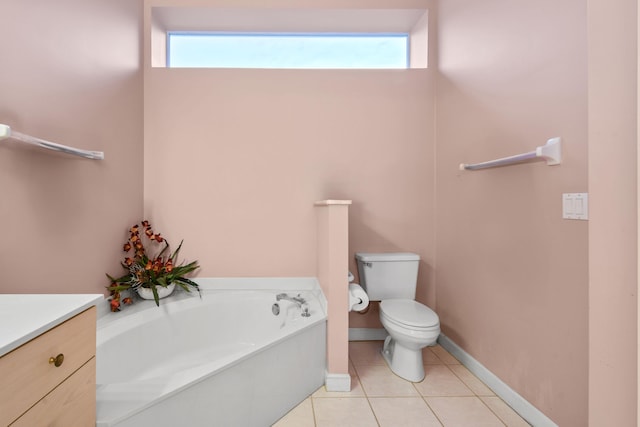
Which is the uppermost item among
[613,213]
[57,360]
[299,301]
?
[613,213]

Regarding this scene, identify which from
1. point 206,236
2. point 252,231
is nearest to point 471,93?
point 252,231

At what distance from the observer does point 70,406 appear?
2.83 feet

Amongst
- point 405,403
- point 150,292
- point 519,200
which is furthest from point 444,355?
point 150,292

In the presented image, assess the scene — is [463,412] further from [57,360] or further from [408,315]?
[57,360]

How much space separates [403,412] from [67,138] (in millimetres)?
2288

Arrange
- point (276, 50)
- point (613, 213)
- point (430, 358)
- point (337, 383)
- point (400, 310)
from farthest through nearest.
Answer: point (276, 50) → point (430, 358) → point (400, 310) → point (337, 383) → point (613, 213)

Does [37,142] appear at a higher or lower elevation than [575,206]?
higher

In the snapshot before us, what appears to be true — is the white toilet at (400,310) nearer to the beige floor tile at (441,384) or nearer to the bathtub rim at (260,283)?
the beige floor tile at (441,384)

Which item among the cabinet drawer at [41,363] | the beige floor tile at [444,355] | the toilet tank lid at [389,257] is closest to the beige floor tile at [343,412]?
the beige floor tile at [444,355]

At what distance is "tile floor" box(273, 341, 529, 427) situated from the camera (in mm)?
1638

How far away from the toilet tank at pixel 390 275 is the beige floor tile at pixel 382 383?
1.57 ft

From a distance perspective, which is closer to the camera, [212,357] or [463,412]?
[463,412]

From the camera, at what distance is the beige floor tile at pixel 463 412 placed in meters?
1.63

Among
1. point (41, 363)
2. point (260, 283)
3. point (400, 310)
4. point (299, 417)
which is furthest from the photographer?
point (260, 283)
